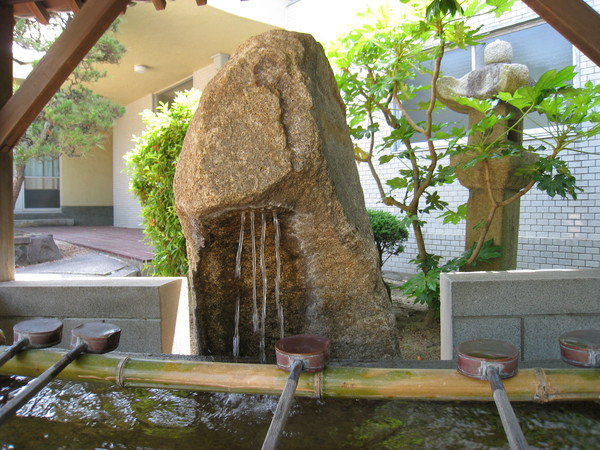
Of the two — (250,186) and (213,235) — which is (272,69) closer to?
(250,186)

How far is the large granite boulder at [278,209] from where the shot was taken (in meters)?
1.95

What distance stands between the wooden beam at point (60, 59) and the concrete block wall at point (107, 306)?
1.14m

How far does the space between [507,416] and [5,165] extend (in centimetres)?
347

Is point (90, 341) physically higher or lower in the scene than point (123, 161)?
lower

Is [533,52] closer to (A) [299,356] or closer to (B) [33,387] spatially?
(A) [299,356]

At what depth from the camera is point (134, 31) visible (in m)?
8.52

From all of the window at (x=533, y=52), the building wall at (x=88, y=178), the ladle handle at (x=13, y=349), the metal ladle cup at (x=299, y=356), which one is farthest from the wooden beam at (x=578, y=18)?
the building wall at (x=88, y=178)

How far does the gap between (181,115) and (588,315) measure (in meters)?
3.63

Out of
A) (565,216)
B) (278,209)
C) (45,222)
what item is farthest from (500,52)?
(45,222)

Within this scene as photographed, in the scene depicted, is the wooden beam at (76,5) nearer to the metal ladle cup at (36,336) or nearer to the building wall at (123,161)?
the metal ladle cup at (36,336)

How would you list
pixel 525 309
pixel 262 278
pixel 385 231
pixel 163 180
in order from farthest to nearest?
1. pixel 385 231
2. pixel 163 180
3. pixel 525 309
4. pixel 262 278

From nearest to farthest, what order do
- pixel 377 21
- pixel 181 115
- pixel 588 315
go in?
pixel 588 315 < pixel 377 21 < pixel 181 115

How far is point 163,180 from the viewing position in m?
4.05

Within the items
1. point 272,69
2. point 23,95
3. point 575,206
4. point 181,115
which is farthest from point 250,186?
point 575,206
